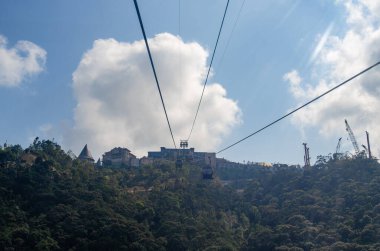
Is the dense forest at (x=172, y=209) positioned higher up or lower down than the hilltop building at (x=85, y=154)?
lower down

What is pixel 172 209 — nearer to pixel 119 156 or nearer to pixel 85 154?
pixel 119 156

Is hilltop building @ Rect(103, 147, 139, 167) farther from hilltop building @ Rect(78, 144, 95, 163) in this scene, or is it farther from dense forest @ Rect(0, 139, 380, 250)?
dense forest @ Rect(0, 139, 380, 250)

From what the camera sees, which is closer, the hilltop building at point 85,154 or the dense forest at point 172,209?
the dense forest at point 172,209

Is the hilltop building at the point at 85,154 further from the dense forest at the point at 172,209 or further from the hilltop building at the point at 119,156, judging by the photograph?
the dense forest at the point at 172,209

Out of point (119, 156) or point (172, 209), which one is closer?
point (172, 209)

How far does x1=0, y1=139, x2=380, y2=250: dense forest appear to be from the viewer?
4900 centimetres

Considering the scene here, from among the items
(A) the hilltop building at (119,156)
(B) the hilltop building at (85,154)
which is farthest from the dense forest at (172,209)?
(B) the hilltop building at (85,154)

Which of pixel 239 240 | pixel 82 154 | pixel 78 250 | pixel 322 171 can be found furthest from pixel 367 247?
pixel 82 154

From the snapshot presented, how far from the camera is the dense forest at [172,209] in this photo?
49000 mm

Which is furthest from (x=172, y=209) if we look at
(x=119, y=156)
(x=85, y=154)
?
(x=85, y=154)

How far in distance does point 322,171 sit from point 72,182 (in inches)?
2100

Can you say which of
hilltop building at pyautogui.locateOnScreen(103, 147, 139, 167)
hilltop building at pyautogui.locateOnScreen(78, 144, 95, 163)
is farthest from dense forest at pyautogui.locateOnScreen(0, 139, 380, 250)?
hilltop building at pyautogui.locateOnScreen(78, 144, 95, 163)

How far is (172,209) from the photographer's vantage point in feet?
207

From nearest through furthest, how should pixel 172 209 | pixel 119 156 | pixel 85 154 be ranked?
pixel 172 209
pixel 119 156
pixel 85 154
